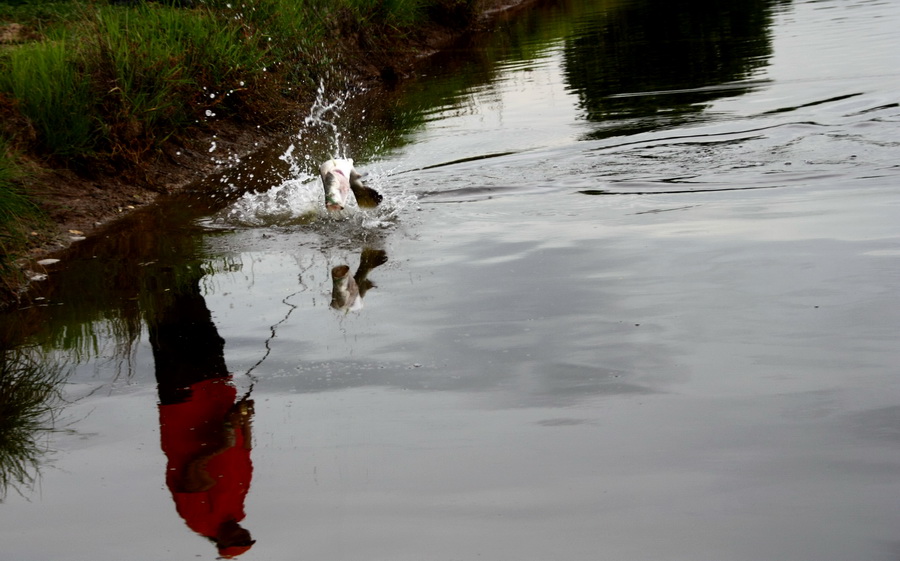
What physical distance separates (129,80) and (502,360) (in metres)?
5.96

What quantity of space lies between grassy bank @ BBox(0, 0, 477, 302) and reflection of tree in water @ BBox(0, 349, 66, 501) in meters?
1.30

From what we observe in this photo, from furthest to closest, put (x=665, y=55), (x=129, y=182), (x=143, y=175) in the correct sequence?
(x=665, y=55)
(x=143, y=175)
(x=129, y=182)

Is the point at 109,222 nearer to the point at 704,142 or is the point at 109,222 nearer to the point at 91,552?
the point at 704,142

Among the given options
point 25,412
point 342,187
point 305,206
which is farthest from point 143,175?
point 25,412

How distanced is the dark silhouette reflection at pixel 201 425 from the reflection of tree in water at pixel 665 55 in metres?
5.90

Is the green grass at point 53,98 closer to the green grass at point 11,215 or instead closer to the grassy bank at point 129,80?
the grassy bank at point 129,80

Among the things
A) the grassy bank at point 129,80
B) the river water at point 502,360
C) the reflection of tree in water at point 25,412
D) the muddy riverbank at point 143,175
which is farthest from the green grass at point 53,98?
the reflection of tree in water at point 25,412

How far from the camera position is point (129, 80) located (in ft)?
32.1

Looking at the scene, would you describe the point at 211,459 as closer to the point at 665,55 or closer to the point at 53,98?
the point at 53,98

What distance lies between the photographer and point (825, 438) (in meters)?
4.02

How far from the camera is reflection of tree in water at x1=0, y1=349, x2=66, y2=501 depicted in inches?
173

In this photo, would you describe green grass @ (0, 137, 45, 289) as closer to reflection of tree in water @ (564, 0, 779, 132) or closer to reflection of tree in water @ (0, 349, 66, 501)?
reflection of tree in water @ (0, 349, 66, 501)

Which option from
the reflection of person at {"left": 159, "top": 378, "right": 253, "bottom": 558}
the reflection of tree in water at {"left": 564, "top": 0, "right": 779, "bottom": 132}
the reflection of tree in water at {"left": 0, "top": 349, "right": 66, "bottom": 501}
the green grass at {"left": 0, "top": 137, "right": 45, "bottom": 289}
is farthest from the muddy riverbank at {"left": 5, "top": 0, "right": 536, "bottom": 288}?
the reflection of tree in water at {"left": 564, "top": 0, "right": 779, "bottom": 132}

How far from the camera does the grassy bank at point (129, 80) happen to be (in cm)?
902
